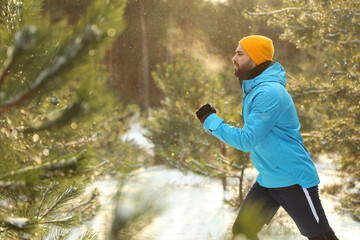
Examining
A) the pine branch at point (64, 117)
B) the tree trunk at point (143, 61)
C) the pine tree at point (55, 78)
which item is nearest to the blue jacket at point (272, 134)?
the pine tree at point (55, 78)

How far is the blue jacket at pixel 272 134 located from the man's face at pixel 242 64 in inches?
4.7

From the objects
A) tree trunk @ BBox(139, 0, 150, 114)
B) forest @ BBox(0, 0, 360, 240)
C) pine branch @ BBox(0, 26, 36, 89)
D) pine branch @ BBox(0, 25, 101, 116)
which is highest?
pine branch @ BBox(0, 26, 36, 89)

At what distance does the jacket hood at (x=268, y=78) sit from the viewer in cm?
212

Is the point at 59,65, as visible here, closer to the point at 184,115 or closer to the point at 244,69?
the point at 244,69

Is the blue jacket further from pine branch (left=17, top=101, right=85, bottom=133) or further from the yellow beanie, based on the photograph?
pine branch (left=17, top=101, right=85, bottom=133)

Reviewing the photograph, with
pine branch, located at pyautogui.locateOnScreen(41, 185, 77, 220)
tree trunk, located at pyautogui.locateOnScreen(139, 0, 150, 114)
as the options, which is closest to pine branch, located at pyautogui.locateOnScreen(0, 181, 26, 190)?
pine branch, located at pyautogui.locateOnScreen(41, 185, 77, 220)

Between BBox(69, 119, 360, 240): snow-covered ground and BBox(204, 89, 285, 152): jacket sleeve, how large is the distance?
563 millimetres

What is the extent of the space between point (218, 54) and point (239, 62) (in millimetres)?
7355

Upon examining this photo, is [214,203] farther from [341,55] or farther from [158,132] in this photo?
[341,55]

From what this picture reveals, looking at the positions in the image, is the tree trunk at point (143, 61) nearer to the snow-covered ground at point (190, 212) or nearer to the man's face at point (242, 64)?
the snow-covered ground at point (190, 212)

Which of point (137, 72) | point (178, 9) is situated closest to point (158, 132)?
point (178, 9)

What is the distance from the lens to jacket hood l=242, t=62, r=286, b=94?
2.12m

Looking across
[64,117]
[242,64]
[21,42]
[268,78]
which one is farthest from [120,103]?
[21,42]

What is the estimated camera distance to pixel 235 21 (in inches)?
338
